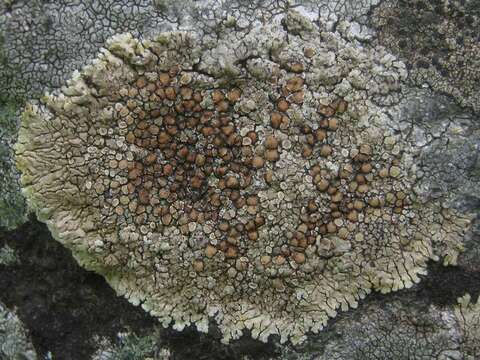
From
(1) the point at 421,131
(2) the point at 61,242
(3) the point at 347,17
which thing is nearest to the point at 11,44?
(2) the point at 61,242

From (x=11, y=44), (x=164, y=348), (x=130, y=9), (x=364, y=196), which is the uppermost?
(x=130, y=9)

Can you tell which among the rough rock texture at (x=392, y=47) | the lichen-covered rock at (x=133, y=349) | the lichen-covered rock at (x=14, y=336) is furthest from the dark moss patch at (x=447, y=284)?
the lichen-covered rock at (x=14, y=336)

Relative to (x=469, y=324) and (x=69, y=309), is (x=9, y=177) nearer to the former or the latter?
(x=69, y=309)

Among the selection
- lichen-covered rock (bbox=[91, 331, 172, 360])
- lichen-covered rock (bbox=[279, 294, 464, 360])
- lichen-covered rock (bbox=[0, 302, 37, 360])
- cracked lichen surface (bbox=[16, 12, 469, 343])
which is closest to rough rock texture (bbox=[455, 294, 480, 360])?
lichen-covered rock (bbox=[279, 294, 464, 360])

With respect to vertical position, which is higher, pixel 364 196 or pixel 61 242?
pixel 364 196

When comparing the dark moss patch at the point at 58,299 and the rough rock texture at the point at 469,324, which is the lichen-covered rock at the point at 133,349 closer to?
the dark moss patch at the point at 58,299

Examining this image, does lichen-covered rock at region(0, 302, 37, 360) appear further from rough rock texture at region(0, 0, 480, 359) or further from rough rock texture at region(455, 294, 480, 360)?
rough rock texture at region(455, 294, 480, 360)

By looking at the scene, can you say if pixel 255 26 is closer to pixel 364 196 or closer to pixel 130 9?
pixel 130 9
